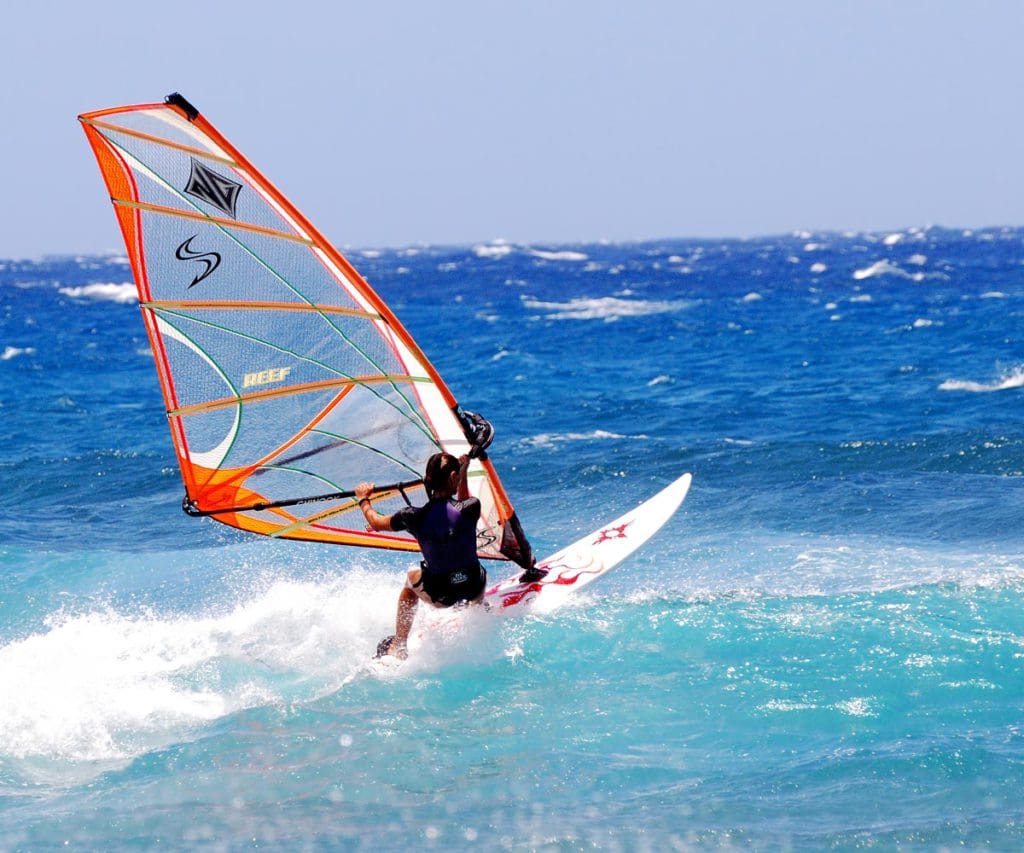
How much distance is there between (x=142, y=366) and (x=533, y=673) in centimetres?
1962

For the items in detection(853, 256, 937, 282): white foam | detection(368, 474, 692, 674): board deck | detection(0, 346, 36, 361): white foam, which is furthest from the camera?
detection(853, 256, 937, 282): white foam

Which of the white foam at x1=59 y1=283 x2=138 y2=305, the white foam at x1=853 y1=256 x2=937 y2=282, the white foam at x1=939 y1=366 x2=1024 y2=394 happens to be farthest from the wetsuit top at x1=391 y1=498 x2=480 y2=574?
the white foam at x1=59 y1=283 x2=138 y2=305

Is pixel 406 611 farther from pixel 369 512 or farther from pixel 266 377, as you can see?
pixel 266 377

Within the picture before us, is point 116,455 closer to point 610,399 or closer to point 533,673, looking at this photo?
point 610,399

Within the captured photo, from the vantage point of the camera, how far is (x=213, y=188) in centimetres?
589

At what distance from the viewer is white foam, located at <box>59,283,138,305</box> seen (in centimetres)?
5366

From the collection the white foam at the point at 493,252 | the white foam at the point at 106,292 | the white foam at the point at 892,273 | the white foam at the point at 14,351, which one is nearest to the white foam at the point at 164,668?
the white foam at the point at 14,351

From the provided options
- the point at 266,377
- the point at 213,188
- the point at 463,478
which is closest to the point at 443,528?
the point at 463,478

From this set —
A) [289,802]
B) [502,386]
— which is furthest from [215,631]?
[502,386]

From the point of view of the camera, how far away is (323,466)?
22.2 feet

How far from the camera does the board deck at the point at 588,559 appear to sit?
695cm

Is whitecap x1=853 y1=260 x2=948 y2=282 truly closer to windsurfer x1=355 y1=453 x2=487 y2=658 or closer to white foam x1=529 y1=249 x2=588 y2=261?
white foam x1=529 y1=249 x2=588 y2=261

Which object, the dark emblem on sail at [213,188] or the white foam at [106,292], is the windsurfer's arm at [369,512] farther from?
the white foam at [106,292]

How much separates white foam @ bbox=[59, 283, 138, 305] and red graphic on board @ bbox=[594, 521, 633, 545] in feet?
150
